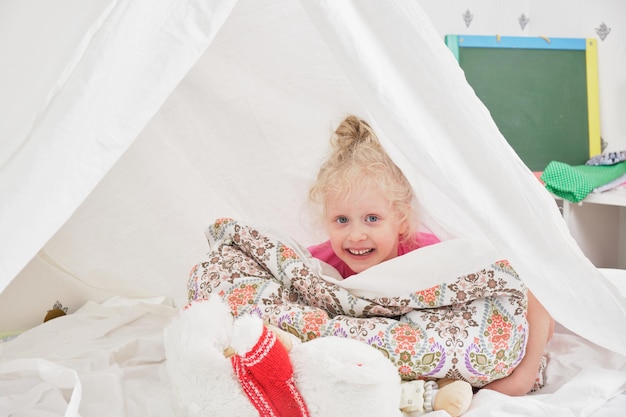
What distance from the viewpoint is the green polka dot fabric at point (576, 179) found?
7.71 feet

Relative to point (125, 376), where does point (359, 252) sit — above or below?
above

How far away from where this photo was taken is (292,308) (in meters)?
1.30

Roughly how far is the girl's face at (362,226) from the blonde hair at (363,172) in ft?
0.05

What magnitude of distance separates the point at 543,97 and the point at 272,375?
219cm

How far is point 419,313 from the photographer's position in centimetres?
127

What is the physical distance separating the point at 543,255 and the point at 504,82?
6.21 feet

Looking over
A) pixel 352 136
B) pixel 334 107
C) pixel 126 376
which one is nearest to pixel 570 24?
pixel 334 107

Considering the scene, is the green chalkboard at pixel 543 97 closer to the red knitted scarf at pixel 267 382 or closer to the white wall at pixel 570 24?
the white wall at pixel 570 24

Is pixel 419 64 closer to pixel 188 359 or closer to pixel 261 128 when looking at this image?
pixel 188 359

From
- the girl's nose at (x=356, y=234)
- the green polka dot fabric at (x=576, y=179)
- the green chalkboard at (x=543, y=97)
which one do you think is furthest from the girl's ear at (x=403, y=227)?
the green chalkboard at (x=543, y=97)

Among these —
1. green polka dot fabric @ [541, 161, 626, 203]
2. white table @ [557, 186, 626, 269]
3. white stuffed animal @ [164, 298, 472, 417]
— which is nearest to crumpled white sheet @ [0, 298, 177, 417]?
white stuffed animal @ [164, 298, 472, 417]

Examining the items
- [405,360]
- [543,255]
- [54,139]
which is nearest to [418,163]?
[543,255]

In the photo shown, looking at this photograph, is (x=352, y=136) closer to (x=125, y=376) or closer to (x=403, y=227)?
(x=403, y=227)

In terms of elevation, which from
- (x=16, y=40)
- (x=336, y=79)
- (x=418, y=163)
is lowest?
(x=418, y=163)
